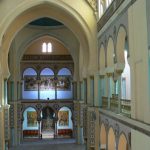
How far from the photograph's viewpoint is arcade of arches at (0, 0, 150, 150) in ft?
33.0

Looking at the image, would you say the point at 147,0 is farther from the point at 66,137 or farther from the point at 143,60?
the point at 66,137

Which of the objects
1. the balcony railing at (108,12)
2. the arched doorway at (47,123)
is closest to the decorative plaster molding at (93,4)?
the balcony railing at (108,12)

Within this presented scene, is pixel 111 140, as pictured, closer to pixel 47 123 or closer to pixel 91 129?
pixel 91 129

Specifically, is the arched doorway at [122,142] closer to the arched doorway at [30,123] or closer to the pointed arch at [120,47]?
the pointed arch at [120,47]

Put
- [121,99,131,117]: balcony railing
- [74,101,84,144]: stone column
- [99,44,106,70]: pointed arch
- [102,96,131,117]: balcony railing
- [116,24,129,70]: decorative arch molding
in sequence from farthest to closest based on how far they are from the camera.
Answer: [74,101,84,144]: stone column → [99,44,106,70]: pointed arch → [116,24,129,70]: decorative arch molding → [102,96,131,117]: balcony railing → [121,99,131,117]: balcony railing

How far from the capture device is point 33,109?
95.3ft

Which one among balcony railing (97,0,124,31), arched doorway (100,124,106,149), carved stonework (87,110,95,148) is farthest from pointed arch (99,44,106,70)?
arched doorway (100,124,106,149)

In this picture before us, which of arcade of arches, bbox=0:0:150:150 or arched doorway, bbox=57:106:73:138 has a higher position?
arcade of arches, bbox=0:0:150:150

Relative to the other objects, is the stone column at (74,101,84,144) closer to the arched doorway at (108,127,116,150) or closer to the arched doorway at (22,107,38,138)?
the arched doorway at (22,107,38,138)

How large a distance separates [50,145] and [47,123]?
432 centimetres

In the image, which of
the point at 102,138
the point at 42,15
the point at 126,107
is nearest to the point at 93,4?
the point at 42,15

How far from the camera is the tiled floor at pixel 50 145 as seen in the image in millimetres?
24031

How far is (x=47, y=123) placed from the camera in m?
29.2

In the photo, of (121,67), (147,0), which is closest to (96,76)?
(121,67)
